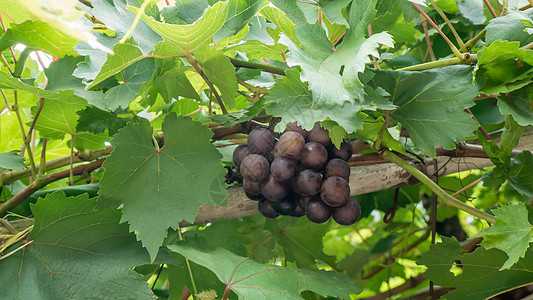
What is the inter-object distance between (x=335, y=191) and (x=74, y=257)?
1.38ft

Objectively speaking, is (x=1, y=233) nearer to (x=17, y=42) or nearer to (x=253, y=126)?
(x=17, y=42)

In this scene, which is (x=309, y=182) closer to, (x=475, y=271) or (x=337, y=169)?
(x=337, y=169)

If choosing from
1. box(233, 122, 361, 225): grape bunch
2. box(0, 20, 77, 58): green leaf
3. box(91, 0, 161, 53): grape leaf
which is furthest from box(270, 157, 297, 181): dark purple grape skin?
box(0, 20, 77, 58): green leaf

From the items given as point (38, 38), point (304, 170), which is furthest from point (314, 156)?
point (38, 38)

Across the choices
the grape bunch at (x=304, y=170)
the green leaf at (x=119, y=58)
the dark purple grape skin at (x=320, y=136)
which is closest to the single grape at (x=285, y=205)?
the grape bunch at (x=304, y=170)

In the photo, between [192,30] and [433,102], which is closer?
[192,30]

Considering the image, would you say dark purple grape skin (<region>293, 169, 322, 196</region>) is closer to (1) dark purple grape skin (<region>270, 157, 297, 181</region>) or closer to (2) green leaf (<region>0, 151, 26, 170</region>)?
(1) dark purple grape skin (<region>270, 157, 297, 181</region>)

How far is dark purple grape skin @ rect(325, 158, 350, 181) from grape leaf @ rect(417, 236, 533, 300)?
0.27 metres

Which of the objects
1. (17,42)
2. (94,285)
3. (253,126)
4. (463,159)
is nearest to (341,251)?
(463,159)

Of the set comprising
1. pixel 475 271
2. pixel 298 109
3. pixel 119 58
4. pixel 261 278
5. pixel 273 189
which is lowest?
pixel 475 271

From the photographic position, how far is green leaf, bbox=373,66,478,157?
0.66 meters

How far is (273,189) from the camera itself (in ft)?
2.24

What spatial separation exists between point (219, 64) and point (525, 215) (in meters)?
0.52

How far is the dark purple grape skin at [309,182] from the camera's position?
0.66 m
